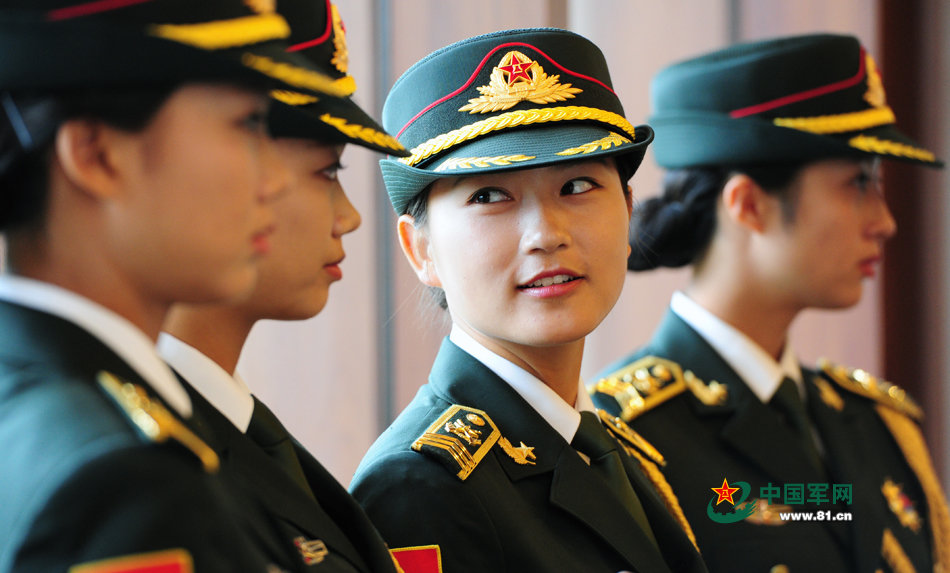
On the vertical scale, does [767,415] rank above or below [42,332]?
below

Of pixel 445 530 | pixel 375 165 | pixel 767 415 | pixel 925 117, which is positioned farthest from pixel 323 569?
pixel 925 117

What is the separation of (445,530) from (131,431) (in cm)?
63

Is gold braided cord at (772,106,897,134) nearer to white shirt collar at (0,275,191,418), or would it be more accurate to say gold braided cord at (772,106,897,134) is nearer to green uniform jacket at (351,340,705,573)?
green uniform jacket at (351,340,705,573)

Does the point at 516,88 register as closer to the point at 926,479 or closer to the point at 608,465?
the point at 608,465

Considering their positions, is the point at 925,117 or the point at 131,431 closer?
the point at 131,431

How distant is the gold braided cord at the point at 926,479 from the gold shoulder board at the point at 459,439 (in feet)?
3.91

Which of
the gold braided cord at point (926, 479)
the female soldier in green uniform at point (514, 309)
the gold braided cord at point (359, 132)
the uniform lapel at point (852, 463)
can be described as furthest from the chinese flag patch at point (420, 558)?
the gold braided cord at point (926, 479)

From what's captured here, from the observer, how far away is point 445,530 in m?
1.33

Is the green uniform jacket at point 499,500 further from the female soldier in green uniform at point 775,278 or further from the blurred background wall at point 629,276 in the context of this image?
the female soldier in green uniform at point 775,278

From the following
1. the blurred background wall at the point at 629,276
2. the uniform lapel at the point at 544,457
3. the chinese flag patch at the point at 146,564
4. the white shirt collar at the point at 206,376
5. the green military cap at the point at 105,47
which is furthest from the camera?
the blurred background wall at the point at 629,276

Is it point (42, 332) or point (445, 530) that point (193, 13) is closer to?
point (42, 332)

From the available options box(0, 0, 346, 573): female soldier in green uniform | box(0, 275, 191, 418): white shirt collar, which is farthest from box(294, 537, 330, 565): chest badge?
box(0, 275, 191, 418): white shirt collar

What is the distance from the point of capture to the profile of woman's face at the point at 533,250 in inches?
57.6

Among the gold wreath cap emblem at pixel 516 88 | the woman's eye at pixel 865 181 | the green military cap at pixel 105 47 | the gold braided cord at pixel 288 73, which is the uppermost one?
the green military cap at pixel 105 47
